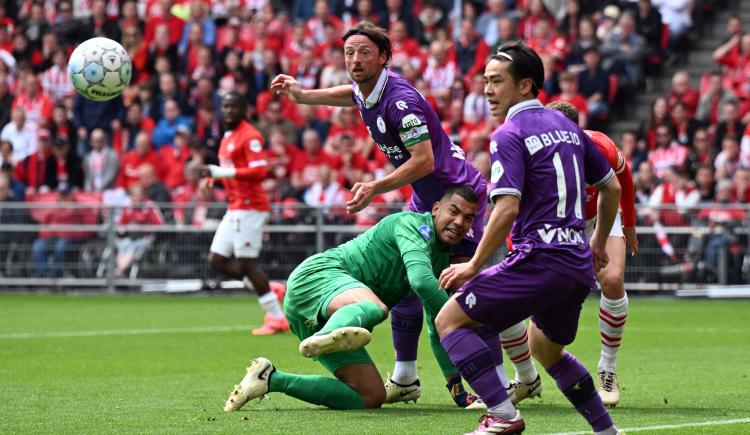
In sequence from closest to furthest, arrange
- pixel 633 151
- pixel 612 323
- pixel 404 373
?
pixel 404 373 < pixel 612 323 < pixel 633 151

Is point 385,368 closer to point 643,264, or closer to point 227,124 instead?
point 227,124

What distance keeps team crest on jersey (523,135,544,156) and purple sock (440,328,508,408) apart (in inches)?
37.6

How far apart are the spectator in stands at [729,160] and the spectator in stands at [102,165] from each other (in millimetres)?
10735

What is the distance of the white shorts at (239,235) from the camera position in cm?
1513

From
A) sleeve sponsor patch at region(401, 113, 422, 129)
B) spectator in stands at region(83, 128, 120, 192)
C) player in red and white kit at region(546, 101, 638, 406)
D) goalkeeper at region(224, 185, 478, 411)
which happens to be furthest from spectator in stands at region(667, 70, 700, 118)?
goalkeeper at region(224, 185, 478, 411)

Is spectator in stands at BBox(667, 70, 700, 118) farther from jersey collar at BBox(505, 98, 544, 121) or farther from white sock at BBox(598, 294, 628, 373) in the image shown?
jersey collar at BBox(505, 98, 544, 121)

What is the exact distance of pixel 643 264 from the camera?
19531mm

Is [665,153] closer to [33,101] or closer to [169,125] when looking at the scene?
[169,125]

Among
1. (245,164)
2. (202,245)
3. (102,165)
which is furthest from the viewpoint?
(102,165)

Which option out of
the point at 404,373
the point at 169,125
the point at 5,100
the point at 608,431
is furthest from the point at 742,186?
the point at 5,100

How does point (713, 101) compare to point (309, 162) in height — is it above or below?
above

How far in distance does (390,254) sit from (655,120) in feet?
44.1

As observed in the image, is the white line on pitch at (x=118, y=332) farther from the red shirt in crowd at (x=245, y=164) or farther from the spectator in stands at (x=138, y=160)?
the spectator in stands at (x=138, y=160)

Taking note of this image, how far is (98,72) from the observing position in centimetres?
1168
